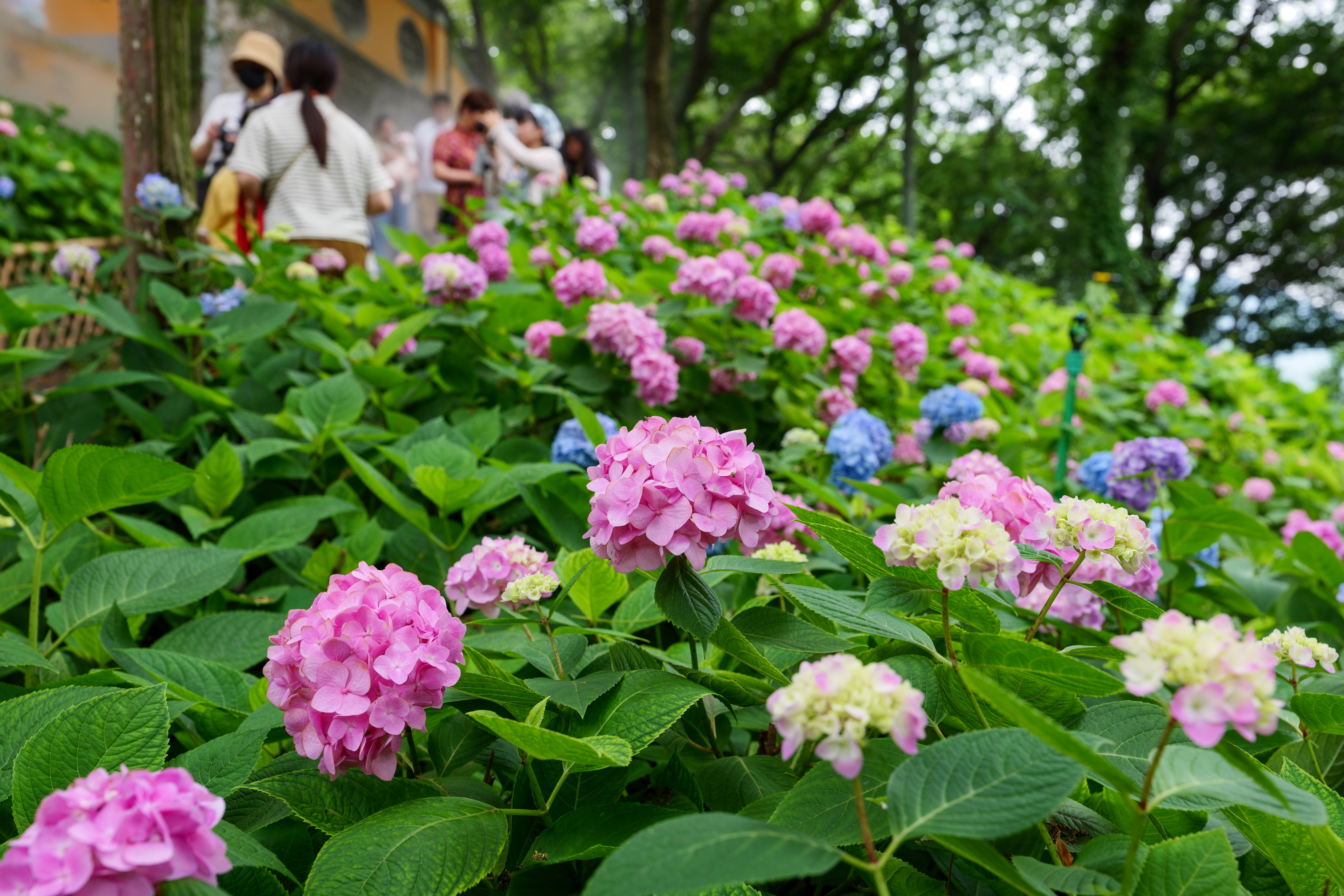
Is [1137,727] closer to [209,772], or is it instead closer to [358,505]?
[209,772]

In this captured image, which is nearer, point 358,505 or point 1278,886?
point 1278,886

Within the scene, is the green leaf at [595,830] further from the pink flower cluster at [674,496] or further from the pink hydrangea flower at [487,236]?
the pink hydrangea flower at [487,236]

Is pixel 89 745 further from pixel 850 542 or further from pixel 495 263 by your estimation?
pixel 495 263

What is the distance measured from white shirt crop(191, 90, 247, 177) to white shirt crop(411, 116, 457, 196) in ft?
9.51

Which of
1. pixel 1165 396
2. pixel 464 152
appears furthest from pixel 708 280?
pixel 464 152

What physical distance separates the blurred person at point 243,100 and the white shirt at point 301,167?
462 millimetres

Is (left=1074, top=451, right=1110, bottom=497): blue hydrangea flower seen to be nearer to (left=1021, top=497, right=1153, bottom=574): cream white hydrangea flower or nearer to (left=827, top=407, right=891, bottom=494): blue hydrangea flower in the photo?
(left=827, top=407, right=891, bottom=494): blue hydrangea flower

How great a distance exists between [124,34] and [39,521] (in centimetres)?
167

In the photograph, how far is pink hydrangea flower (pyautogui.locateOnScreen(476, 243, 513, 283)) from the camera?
262 cm

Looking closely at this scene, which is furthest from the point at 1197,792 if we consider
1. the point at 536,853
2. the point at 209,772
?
the point at 209,772

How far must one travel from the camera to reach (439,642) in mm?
739

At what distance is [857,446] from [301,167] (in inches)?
113

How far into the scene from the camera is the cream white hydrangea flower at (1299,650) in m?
0.85

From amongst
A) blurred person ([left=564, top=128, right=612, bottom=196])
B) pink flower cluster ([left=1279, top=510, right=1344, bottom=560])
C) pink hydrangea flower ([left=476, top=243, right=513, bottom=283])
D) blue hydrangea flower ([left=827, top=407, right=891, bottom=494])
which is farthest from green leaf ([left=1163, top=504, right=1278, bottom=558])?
blurred person ([left=564, top=128, right=612, bottom=196])
